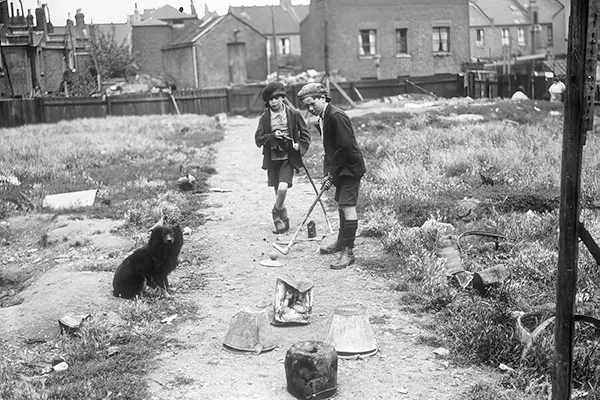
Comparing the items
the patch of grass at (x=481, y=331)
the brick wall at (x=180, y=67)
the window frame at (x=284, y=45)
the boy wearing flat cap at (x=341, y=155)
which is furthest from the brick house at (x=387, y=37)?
the patch of grass at (x=481, y=331)

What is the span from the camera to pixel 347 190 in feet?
26.8

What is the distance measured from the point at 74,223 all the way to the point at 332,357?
23.0 ft

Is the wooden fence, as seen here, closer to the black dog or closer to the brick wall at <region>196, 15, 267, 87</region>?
the brick wall at <region>196, 15, 267, 87</region>

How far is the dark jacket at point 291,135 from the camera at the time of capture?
9.89m

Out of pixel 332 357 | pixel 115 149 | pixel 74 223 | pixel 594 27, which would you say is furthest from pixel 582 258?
pixel 115 149

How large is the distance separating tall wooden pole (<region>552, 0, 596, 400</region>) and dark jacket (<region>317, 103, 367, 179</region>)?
4401mm

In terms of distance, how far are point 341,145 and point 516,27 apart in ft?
208

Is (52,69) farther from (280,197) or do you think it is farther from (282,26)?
(282,26)

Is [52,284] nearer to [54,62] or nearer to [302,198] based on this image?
[302,198]

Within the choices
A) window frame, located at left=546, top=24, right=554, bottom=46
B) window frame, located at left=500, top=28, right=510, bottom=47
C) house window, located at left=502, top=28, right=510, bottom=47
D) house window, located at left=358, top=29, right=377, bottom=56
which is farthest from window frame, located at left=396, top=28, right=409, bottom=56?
window frame, located at left=546, top=24, right=554, bottom=46

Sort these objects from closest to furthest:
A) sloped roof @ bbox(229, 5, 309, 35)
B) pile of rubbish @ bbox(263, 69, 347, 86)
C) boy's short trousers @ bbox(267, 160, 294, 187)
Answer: boy's short trousers @ bbox(267, 160, 294, 187)
pile of rubbish @ bbox(263, 69, 347, 86)
sloped roof @ bbox(229, 5, 309, 35)

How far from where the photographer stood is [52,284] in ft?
24.3

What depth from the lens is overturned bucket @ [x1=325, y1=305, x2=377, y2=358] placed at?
5.50 m

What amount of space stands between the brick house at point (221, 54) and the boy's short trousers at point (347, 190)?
43241mm
